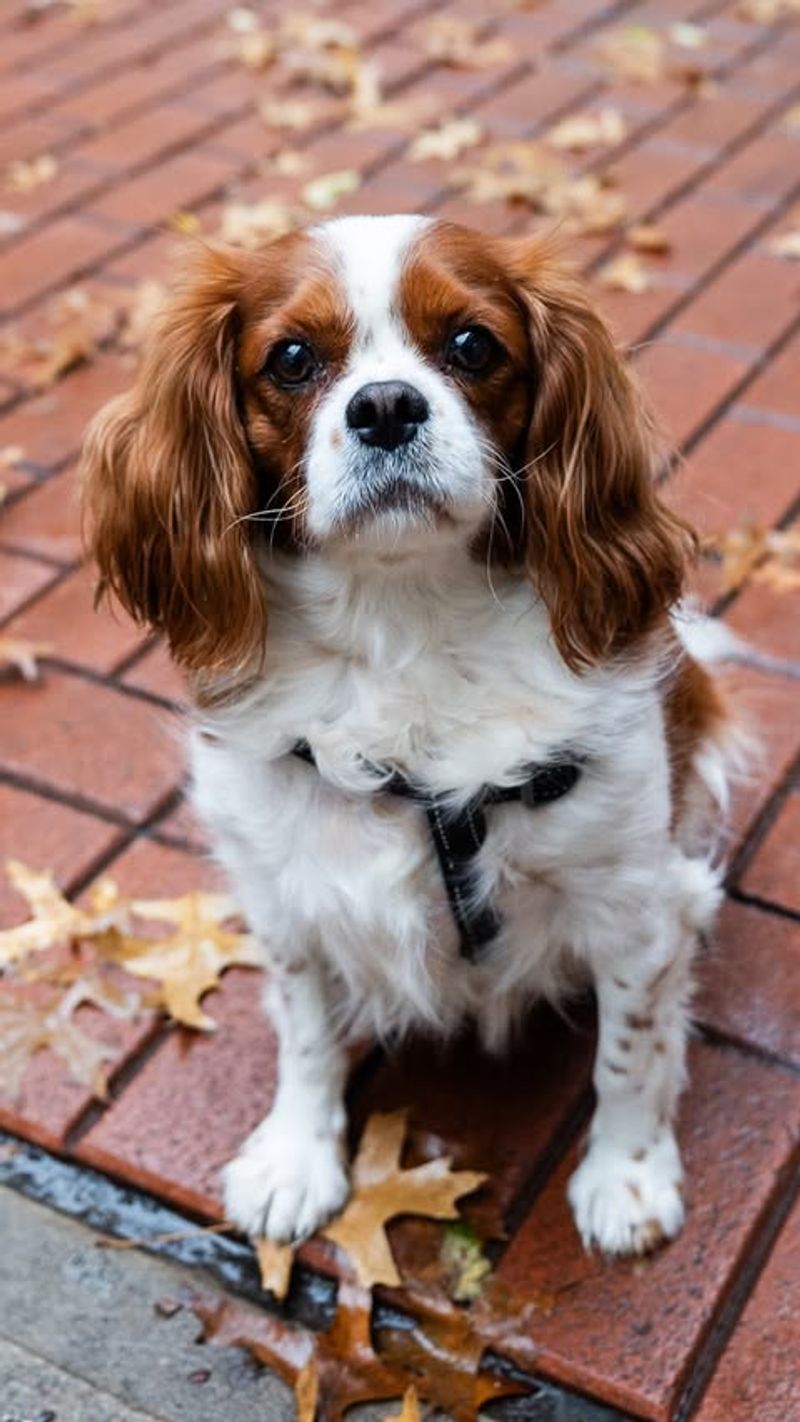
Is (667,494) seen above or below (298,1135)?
above

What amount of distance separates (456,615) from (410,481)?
0.72 feet

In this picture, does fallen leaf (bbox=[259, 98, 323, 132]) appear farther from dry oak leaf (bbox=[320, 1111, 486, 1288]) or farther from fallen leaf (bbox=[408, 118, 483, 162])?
dry oak leaf (bbox=[320, 1111, 486, 1288])

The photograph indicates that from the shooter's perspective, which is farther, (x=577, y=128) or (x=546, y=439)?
(x=577, y=128)

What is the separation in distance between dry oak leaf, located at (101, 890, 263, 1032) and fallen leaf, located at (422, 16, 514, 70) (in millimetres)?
3108

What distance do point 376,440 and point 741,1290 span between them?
42.1 inches

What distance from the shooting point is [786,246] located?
3.80 m

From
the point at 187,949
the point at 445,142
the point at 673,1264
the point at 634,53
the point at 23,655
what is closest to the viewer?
the point at 673,1264

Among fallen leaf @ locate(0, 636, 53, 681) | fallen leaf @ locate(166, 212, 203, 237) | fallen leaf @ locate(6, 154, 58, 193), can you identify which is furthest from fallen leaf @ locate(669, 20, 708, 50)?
fallen leaf @ locate(0, 636, 53, 681)

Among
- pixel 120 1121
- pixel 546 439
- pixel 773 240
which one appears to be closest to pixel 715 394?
pixel 773 240

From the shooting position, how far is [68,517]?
3207 millimetres

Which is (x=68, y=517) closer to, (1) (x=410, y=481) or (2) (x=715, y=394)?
(2) (x=715, y=394)

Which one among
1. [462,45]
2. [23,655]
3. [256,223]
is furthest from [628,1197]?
[462,45]

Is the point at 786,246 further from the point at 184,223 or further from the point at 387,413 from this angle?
the point at 387,413

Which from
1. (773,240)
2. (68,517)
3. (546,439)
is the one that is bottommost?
(773,240)
